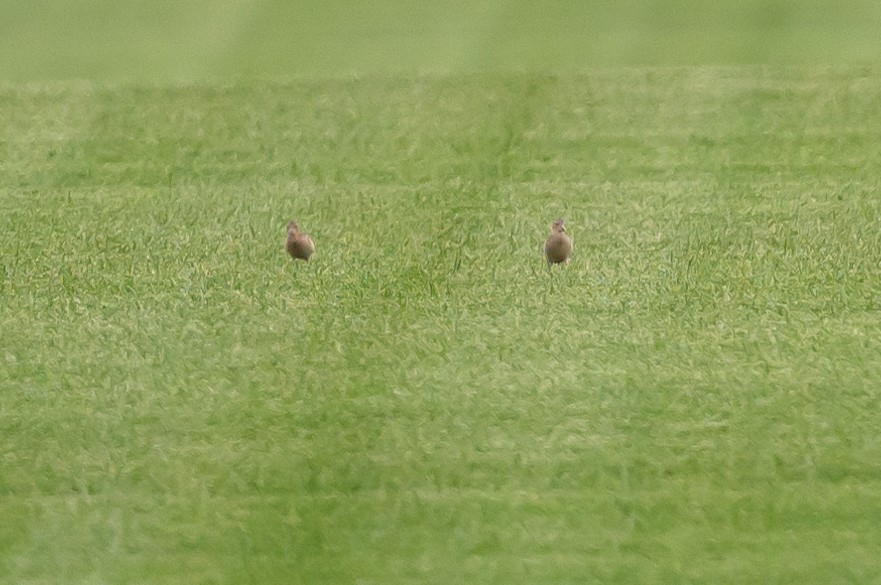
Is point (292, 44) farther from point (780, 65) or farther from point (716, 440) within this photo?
point (716, 440)

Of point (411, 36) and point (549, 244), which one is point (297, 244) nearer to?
point (549, 244)

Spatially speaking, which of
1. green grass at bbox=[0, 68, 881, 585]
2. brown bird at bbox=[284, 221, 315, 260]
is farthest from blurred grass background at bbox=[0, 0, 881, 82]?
brown bird at bbox=[284, 221, 315, 260]

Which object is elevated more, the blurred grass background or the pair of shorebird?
the blurred grass background

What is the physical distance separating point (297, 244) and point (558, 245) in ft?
4.01

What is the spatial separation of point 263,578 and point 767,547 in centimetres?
194

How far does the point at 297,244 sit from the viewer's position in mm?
3500

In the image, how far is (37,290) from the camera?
11.8 feet

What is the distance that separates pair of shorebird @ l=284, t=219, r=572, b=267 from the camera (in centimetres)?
342

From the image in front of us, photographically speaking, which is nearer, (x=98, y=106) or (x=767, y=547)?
A: (x=767, y=547)

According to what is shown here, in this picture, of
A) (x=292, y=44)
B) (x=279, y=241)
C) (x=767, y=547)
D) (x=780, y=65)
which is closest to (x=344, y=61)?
(x=292, y=44)

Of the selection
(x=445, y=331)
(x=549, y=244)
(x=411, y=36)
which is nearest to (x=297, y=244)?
(x=445, y=331)

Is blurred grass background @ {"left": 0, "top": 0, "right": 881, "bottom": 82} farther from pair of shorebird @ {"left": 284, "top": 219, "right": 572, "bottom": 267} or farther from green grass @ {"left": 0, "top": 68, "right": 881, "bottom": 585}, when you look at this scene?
pair of shorebird @ {"left": 284, "top": 219, "right": 572, "bottom": 267}

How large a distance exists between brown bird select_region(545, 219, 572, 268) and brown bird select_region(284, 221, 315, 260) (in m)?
1.13

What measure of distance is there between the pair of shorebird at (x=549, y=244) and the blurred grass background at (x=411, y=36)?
137 centimetres
